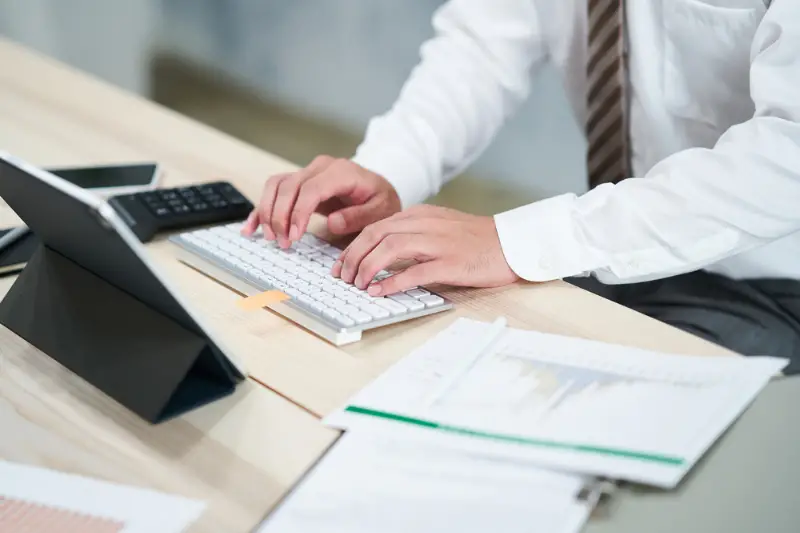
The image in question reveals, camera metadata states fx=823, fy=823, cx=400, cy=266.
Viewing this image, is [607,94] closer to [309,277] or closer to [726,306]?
[726,306]

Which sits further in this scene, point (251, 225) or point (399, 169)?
point (399, 169)

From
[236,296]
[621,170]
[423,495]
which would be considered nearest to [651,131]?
[621,170]

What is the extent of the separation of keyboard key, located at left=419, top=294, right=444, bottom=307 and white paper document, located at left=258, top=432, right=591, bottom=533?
21 cm

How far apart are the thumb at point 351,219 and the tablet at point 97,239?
1.00 ft

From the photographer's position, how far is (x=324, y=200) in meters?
0.93

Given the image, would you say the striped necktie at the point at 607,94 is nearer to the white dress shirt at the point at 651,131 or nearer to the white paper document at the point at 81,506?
the white dress shirt at the point at 651,131


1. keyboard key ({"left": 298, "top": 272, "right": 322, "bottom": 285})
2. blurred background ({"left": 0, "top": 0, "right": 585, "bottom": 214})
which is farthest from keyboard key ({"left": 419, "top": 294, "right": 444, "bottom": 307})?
blurred background ({"left": 0, "top": 0, "right": 585, "bottom": 214})

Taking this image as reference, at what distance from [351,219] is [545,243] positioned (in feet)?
0.73

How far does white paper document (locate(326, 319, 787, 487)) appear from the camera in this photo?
1.81 feet

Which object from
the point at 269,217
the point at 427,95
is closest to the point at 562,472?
the point at 269,217

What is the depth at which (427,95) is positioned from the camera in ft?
3.86

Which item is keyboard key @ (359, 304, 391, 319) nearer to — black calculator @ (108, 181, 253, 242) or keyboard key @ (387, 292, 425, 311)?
keyboard key @ (387, 292, 425, 311)

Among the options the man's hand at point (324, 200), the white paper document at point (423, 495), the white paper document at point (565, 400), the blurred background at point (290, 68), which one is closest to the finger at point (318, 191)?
the man's hand at point (324, 200)

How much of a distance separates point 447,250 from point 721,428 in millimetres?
316
